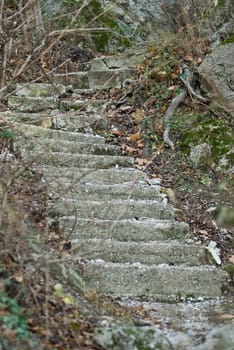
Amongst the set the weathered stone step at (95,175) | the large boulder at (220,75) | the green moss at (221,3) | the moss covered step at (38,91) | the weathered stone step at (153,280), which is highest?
the green moss at (221,3)

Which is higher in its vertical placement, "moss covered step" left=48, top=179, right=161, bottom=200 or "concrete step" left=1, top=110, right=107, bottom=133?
"concrete step" left=1, top=110, right=107, bottom=133

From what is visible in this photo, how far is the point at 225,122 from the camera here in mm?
6996

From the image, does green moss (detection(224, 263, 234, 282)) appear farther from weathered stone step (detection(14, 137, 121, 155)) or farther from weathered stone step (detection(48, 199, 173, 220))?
weathered stone step (detection(14, 137, 121, 155))

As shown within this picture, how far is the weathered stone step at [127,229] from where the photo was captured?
4.94m

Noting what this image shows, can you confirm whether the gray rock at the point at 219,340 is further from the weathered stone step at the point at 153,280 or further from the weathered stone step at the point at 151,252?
the weathered stone step at the point at 151,252

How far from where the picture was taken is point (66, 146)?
20.5 feet

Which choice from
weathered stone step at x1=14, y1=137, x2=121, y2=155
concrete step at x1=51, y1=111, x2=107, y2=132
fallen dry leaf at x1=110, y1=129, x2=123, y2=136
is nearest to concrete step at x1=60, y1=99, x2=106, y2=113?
concrete step at x1=51, y1=111, x2=107, y2=132

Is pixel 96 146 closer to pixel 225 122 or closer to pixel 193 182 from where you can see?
pixel 193 182

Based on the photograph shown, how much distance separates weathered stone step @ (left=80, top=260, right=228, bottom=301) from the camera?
14.9 feet

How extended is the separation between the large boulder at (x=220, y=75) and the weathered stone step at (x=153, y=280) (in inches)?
115

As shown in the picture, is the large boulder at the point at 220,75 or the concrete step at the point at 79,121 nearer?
the concrete step at the point at 79,121

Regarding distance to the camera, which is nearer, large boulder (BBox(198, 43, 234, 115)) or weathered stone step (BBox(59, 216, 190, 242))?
weathered stone step (BBox(59, 216, 190, 242))

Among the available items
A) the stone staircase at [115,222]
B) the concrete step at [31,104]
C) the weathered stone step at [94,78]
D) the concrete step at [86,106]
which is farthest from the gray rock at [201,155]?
the weathered stone step at [94,78]

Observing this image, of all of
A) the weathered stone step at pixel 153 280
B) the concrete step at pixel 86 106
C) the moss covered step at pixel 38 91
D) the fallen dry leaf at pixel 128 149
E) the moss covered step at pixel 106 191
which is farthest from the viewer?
the moss covered step at pixel 38 91
